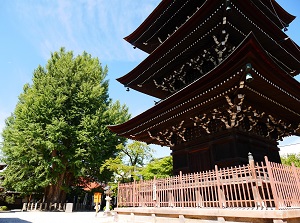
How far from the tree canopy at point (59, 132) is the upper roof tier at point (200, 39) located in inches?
570

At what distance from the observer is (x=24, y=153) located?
2488 cm

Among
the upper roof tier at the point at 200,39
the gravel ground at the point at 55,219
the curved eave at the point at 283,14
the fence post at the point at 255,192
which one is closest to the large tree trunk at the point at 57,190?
the gravel ground at the point at 55,219

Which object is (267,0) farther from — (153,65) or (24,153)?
(24,153)

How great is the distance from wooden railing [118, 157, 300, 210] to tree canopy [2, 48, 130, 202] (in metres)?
15.4

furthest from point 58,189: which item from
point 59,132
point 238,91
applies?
point 238,91

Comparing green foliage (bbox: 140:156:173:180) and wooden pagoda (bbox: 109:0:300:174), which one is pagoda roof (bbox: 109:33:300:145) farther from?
green foliage (bbox: 140:156:173:180)

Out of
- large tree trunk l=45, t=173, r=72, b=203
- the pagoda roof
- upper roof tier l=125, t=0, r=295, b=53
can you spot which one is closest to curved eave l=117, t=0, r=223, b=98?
upper roof tier l=125, t=0, r=295, b=53

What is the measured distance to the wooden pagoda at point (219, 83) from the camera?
725 centimetres

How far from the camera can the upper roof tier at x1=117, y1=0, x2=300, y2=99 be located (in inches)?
340

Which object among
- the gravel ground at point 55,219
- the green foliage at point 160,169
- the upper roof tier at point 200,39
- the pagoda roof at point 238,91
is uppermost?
the upper roof tier at point 200,39

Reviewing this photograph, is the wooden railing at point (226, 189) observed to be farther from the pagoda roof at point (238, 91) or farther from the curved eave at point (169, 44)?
the curved eave at point (169, 44)

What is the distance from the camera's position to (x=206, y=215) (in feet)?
21.9

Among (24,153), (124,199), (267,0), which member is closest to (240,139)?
(124,199)

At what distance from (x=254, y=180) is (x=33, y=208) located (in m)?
30.9
